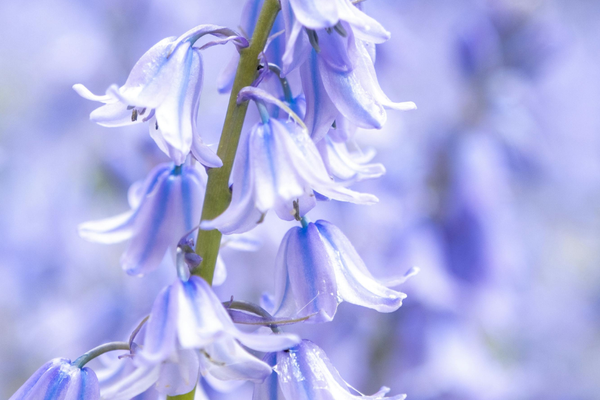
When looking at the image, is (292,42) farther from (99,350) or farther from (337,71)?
(99,350)

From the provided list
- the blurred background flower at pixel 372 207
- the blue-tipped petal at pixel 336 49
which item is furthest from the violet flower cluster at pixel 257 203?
the blurred background flower at pixel 372 207

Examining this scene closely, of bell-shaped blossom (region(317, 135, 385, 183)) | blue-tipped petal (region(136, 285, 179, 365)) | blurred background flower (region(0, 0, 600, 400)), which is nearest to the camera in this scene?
blue-tipped petal (region(136, 285, 179, 365))

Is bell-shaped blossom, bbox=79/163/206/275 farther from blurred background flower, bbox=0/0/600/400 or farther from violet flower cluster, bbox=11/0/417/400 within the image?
blurred background flower, bbox=0/0/600/400

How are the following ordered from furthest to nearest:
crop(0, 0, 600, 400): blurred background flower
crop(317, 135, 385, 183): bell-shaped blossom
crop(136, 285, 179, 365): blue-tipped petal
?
1. crop(0, 0, 600, 400): blurred background flower
2. crop(317, 135, 385, 183): bell-shaped blossom
3. crop(136, 285, 179, 365): blue-tipped petal

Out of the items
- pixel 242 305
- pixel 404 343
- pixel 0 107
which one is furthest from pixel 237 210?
pixel 0 107

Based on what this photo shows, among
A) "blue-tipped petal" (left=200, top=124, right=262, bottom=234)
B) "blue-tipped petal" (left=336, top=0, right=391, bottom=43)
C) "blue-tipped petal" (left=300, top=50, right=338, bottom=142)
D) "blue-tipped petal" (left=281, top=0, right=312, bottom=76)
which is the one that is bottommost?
"blue-tipped petal" (left=200, top=124, right=262, bottom=234)

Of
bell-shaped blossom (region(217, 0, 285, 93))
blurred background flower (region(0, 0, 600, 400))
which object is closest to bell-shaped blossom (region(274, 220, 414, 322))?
bell-shaped blossom (region(217, 0, 285, 93))

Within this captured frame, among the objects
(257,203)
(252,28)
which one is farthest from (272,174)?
(252,28)
